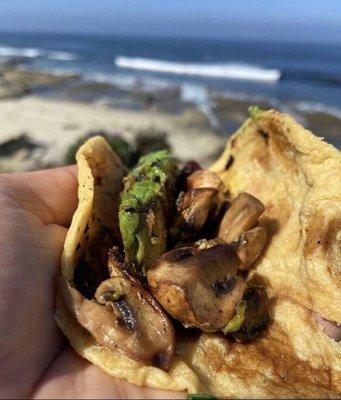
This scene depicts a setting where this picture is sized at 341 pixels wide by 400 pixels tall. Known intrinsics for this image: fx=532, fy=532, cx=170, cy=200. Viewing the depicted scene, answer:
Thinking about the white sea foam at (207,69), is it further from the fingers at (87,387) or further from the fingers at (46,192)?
the fingers at (87,387)

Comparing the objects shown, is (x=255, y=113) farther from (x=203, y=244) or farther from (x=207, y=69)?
(x=207, y=69)

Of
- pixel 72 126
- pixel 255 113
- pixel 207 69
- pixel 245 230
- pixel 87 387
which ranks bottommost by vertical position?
pixel 207 69

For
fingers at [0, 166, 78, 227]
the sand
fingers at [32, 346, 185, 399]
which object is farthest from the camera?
the sand

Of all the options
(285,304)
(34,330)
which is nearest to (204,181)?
(285,304)

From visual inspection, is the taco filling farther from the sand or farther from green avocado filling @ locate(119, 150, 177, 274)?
the sand

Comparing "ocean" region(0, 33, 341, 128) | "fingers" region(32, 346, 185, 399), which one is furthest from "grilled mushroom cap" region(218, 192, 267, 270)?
"ocean" region(0, 33, 341, 128)

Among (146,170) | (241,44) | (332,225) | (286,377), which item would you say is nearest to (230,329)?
(286,377)
